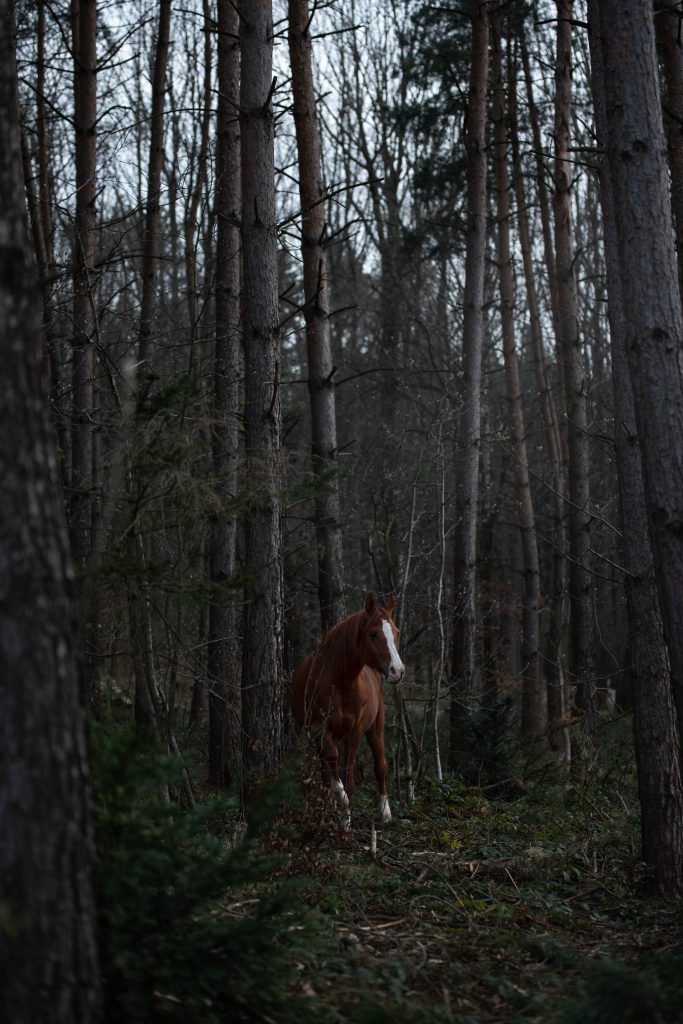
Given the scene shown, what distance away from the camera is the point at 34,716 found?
328 cm

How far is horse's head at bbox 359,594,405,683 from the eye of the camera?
9.38m

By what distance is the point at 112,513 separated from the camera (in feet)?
21.0

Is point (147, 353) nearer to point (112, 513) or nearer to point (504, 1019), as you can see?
point (112, 513)

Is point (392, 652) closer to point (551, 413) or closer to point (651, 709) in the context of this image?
point (651, 709)

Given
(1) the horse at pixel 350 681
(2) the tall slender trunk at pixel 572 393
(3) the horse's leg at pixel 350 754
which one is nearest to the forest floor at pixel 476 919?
(3) the horse's leg at pixel 350 754

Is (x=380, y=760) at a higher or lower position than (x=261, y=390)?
lower

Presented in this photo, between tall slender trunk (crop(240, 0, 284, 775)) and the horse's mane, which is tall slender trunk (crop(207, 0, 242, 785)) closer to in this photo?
tall slender trunk (crop(240, 0, 284, 775))

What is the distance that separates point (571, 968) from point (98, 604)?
11.0 ft

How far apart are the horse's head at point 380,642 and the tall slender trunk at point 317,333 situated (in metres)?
1.90

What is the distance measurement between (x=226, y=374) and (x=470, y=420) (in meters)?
3.97

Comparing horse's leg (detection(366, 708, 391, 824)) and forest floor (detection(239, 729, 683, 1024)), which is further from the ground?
horse's leg (detection(366, 708, 391, 824))

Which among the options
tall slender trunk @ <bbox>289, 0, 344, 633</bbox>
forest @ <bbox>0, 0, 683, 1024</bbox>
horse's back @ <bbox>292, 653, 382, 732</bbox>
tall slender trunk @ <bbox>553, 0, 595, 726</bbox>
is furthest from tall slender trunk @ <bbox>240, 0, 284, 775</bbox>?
tall slender trunk @ <bbox>553, 0, 595, 726</bbox>

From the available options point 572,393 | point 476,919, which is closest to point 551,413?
point 572,393

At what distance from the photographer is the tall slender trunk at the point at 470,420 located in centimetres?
1311
